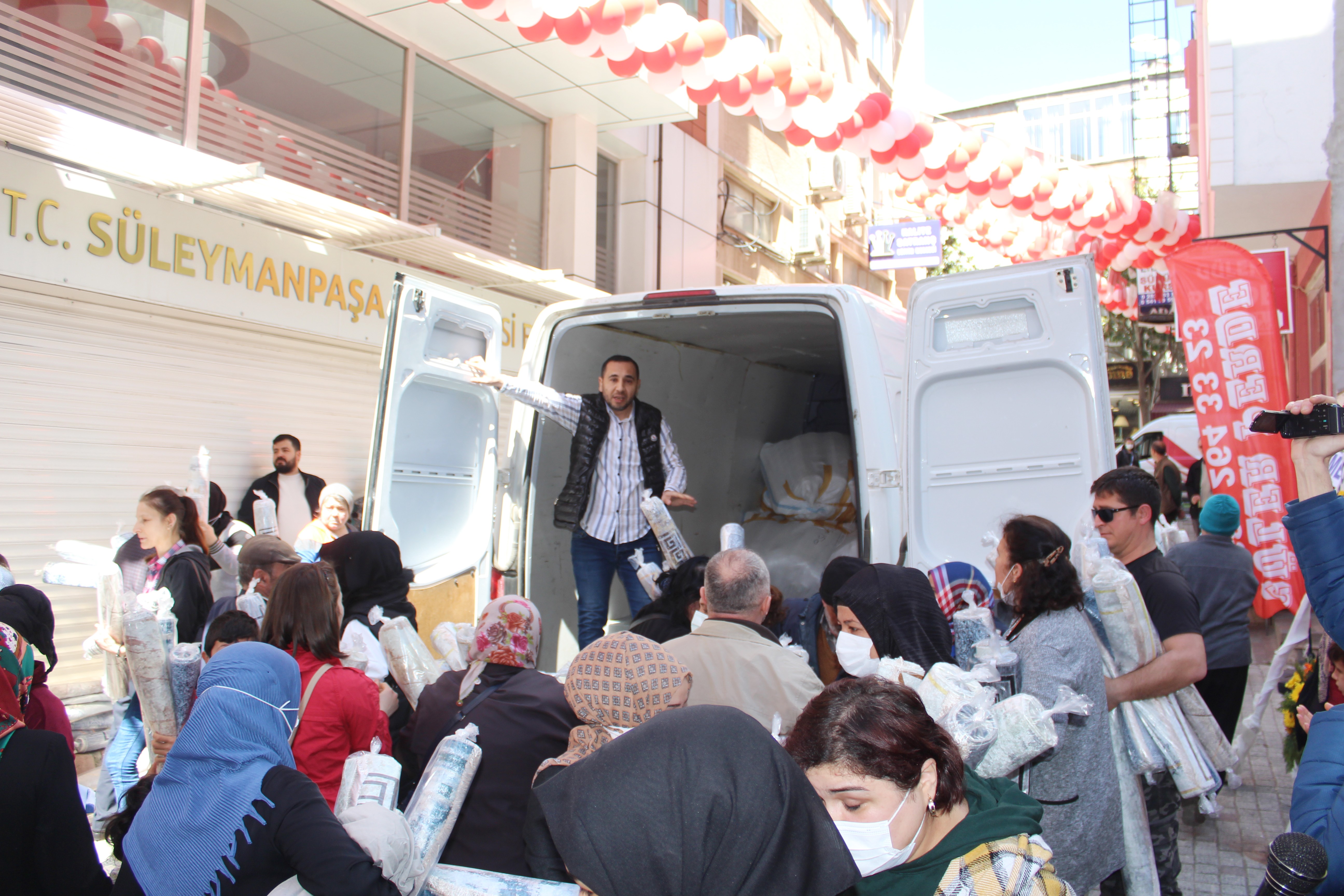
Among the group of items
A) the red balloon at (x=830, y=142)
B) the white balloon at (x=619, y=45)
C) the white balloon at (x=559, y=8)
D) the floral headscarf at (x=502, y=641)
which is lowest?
the floral headscarf at (x=502, y=641)

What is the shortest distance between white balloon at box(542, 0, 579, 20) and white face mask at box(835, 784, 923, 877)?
17.7 feet

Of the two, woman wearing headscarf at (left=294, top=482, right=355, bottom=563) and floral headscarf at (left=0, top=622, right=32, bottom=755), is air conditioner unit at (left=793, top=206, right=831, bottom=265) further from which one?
floral headscarf at (left=0, top=622, right=32, bottom=755)

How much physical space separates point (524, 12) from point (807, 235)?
34.4 feet

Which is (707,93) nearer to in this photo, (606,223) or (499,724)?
(606,223)

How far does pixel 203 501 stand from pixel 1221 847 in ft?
16.3

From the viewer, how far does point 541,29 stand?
5.93 m

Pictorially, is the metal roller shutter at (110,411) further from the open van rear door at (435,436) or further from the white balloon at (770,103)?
the white balloon at (770,103)

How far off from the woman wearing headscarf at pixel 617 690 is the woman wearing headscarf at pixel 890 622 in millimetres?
788

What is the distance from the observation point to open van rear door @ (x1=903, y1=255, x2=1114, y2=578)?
3.75 metres

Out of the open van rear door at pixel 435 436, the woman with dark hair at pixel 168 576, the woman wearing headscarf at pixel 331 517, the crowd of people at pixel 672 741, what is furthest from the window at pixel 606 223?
the crowd of people at pixel 672 741

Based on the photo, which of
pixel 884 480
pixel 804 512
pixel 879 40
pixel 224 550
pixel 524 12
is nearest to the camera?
pixel 884 480

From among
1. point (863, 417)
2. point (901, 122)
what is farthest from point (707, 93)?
point (863, 417)

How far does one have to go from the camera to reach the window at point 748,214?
14164 millimetres

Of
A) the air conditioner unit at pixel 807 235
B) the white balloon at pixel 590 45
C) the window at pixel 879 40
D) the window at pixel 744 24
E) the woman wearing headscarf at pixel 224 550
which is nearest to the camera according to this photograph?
the woman wearing headscarf at pixel 224 550
